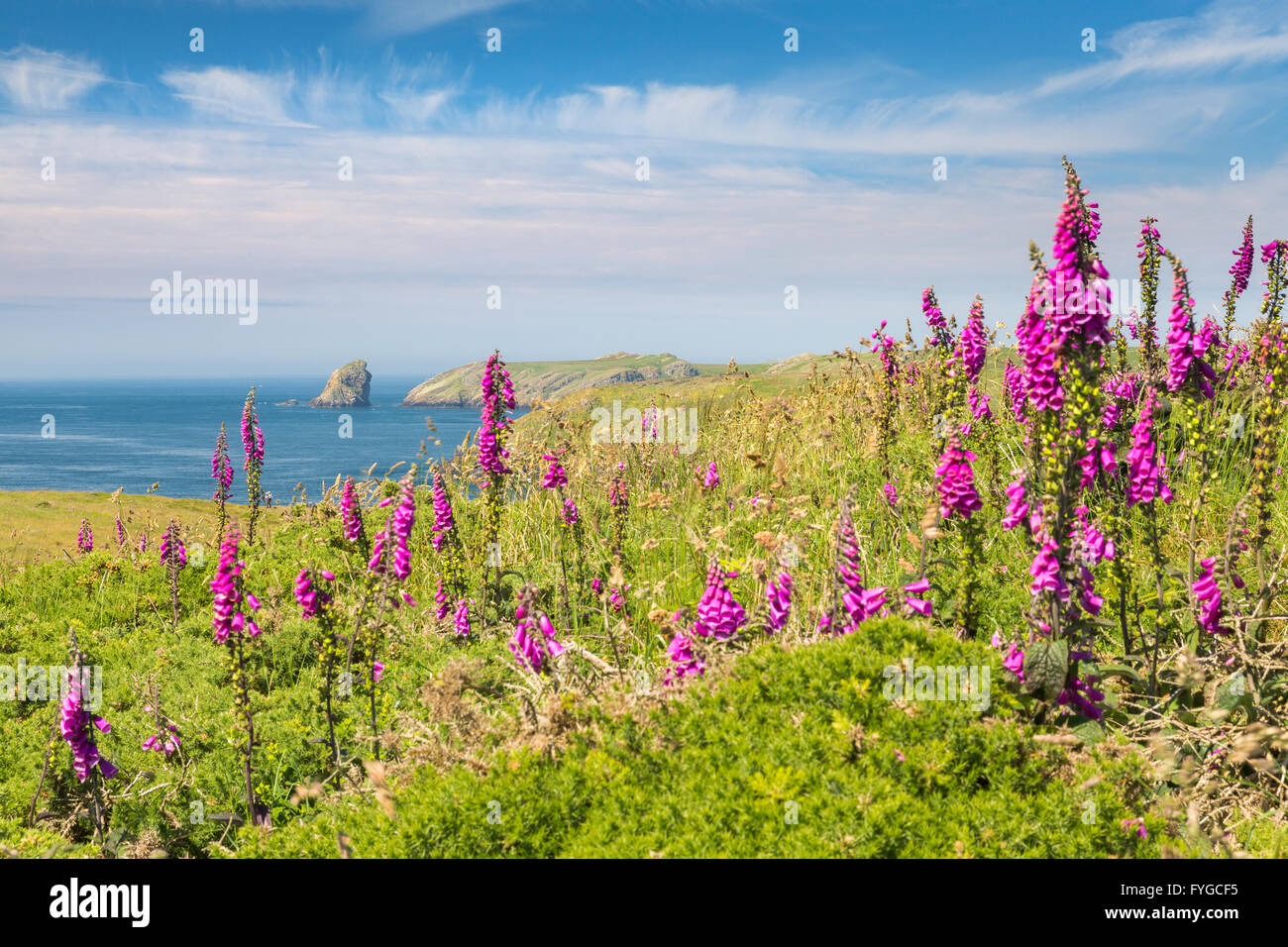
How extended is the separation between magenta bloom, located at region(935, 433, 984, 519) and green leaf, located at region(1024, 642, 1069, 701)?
81cm

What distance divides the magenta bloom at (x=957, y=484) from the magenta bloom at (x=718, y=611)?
126cm

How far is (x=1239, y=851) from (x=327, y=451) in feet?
357

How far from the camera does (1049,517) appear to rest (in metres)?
3.51

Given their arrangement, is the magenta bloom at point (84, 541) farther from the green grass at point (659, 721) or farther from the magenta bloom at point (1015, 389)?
the magenta bloom at point (1015, 389)

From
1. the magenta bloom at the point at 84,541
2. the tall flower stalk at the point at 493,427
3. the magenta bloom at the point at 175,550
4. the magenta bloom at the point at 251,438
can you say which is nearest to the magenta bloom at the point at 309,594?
the tall flower stalk at the point at 493,427

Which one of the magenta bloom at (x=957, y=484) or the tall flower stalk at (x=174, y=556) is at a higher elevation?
the magenta bloom at (x=957, y=484)

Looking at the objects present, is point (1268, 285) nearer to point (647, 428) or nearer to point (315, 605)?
point (647, 428)

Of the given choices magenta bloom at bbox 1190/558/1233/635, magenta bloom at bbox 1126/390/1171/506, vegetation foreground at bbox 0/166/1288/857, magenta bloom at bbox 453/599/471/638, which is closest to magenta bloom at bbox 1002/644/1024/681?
vegetation foreground at bbox 0/166/1288/857

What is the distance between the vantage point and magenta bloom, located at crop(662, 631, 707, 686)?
13.5ft

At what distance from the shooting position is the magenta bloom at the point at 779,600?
4.51m

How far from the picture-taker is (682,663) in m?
4.27

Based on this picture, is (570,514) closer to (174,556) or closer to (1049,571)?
(1049,571)

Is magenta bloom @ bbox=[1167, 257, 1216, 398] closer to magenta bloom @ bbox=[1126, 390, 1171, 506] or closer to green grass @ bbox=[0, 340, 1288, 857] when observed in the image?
magenta bloom @ bbox=[1126, 390, 1171, 506]
